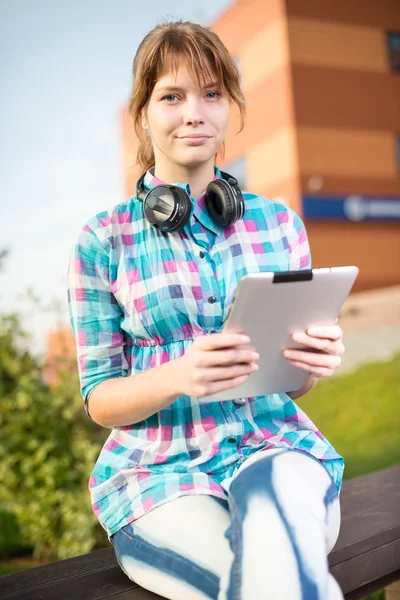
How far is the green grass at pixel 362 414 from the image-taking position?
545 cm

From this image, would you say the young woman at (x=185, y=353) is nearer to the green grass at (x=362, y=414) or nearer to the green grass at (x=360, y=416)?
the green grass at (x=360, y=416)

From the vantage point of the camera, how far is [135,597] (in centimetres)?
147

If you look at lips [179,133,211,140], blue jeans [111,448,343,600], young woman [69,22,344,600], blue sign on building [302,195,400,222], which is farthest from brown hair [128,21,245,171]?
blue sign on building [302,195,400,222]

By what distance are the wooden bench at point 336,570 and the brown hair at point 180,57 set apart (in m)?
1.24

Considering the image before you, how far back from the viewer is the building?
13.4 meters

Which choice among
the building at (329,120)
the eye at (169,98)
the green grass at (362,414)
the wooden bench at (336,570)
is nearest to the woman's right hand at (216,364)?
the wooden bench at (336,570)

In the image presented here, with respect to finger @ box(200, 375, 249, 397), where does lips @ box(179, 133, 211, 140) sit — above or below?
above

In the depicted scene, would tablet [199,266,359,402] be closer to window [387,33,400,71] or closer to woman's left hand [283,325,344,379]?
woman's left hand [283,325,344,379]

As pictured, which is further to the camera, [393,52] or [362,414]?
[393,52]

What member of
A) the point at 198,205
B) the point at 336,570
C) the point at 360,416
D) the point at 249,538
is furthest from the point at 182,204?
the point at 360,416

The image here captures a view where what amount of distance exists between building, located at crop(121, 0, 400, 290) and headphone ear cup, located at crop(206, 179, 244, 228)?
11689 mm

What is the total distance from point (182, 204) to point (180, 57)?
15.2 inches

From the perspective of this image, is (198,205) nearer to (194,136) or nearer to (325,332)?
(194,136)

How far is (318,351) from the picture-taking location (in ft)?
4.98
